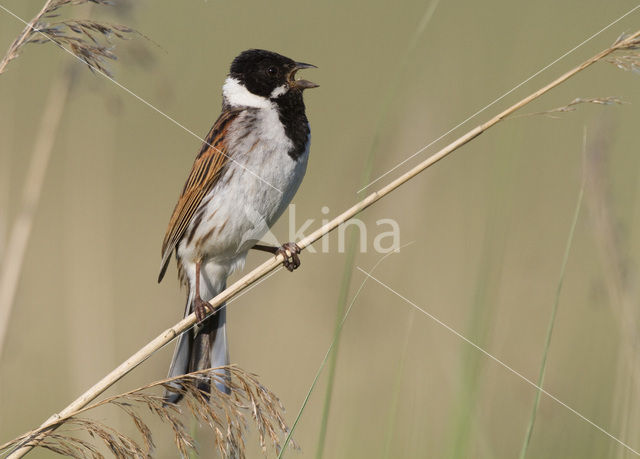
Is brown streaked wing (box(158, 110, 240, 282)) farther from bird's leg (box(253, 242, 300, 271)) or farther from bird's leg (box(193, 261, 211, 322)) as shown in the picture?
bird's leg (box(253, 242, 300, 271))

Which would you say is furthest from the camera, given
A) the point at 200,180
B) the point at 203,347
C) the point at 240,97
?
the point at 240,97

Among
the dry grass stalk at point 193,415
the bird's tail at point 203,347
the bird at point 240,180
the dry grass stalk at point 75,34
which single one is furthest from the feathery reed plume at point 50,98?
the bird at point 240,180

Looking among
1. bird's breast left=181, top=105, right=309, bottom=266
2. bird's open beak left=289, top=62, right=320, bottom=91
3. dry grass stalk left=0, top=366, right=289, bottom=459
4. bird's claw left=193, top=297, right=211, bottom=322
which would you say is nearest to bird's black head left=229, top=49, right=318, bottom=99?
bird's open beak left=289, top=62, right=320, bottom=91

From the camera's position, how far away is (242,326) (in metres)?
3.55

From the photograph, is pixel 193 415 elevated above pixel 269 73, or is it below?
below

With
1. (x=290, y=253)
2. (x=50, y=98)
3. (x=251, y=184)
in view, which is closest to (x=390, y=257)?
(x=290, y=253)

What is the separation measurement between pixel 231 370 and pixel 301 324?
1.88 meters

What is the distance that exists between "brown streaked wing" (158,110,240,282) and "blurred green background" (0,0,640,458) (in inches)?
12.0

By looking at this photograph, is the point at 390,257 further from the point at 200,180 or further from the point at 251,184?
the point at 200,180

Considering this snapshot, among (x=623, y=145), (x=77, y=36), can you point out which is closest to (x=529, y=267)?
(x=77, y=36)

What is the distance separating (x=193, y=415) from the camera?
2215 mm

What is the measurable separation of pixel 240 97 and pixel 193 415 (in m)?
2.09

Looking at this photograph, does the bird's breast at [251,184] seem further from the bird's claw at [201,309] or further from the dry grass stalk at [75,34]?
the dry grass stalk at [75,34]

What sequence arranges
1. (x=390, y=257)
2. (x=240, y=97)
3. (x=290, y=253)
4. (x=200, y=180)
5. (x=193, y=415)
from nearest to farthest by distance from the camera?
(x=193, y=415) < (x=290, y=253) < (x=200, y=180) < (x=240, y=97) < (x=390, y=257)
